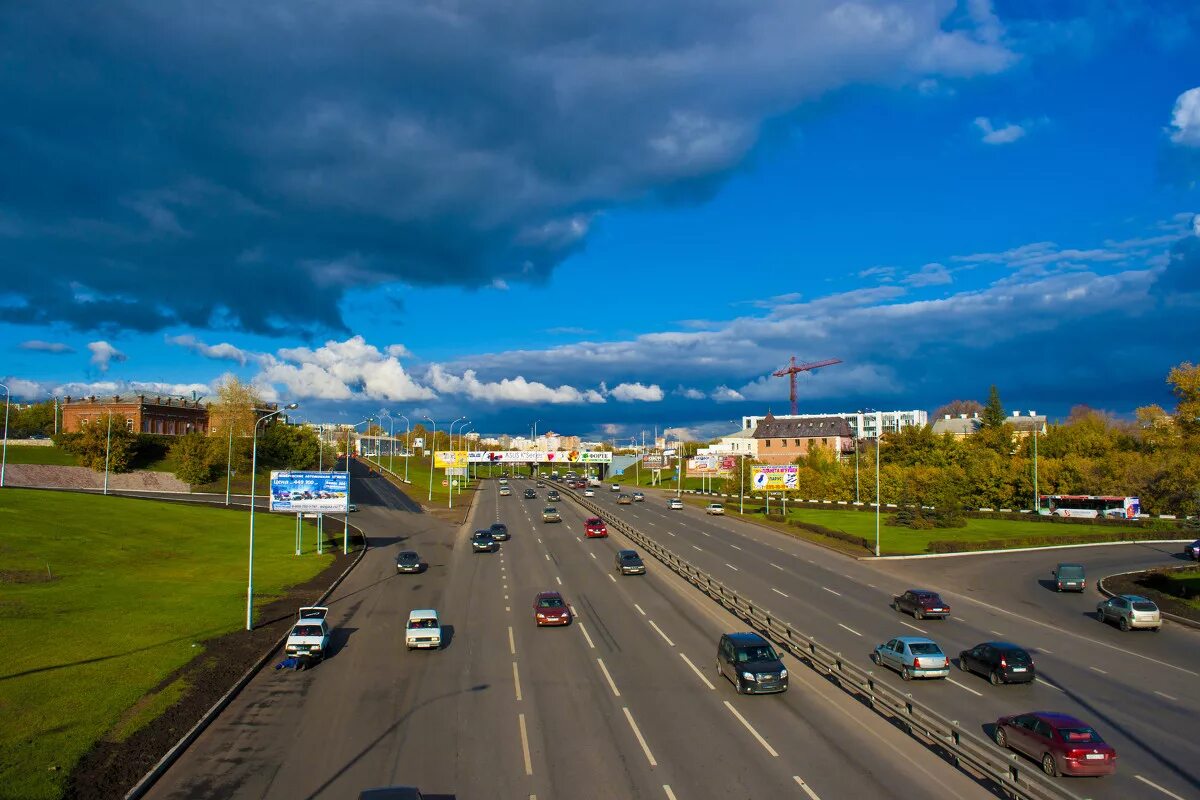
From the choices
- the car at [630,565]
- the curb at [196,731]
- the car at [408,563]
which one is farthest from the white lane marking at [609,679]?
the car at [408,563]

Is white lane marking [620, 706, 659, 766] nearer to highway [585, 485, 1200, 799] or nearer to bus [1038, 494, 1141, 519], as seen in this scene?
highway [585, 485, 1200, 799]

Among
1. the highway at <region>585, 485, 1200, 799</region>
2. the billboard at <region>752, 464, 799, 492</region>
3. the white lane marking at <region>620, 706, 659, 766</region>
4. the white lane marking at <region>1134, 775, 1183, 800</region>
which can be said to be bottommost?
the highway at <region>585, 485, 1200, 799</region>

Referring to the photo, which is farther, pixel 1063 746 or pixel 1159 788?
pixel 1063 746

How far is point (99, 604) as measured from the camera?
123 ft

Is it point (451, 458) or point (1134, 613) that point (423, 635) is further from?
point (451, 458)

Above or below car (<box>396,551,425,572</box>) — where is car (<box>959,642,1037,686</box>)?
above

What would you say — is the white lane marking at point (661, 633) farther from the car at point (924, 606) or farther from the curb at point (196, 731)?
the curb at point (196, 731)

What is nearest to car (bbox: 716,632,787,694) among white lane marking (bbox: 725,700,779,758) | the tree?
white lane marking (bbox: 725,700,779,758)

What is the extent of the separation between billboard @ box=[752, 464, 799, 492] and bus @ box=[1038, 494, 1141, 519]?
31.8 m

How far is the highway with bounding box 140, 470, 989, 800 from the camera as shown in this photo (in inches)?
712

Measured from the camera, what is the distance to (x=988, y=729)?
870 inches

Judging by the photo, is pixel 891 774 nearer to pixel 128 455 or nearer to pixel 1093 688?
pixel 1093 688

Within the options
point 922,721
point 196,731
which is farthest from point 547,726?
point 922,721

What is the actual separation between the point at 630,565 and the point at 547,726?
2852 cm
